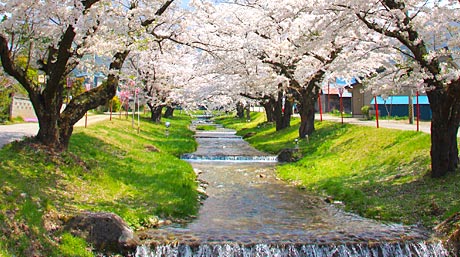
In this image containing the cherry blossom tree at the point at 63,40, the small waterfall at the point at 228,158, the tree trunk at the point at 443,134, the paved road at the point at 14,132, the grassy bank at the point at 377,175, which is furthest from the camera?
the small waterfall at the point at 228,158

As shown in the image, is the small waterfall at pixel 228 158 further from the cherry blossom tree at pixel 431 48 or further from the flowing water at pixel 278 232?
the cherry blossom tree at pixel 431 48

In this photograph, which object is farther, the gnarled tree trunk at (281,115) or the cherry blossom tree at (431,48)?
the gnarled tree trunk at (281,115)

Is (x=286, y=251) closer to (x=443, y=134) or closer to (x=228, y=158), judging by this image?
(x=443, y=134)

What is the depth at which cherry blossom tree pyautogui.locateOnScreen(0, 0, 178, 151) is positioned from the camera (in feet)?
37.0

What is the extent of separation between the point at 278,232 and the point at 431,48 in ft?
24.1

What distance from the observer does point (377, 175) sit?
50.5 ft

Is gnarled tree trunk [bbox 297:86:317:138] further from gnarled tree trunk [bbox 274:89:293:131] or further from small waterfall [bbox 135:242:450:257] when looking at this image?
small waterfall [bbox 135:242:450:257]

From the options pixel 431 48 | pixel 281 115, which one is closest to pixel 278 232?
pixel 431 48

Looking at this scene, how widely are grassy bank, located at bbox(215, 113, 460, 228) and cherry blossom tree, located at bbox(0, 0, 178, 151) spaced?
7860 mm

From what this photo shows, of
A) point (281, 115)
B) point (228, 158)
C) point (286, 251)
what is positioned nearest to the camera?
point (286, 251)

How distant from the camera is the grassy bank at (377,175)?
37.6ft

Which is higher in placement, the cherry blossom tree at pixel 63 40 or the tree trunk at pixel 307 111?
the cherry blossom tree at pixel 63 40

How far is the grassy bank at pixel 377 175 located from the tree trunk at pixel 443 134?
0.38 m

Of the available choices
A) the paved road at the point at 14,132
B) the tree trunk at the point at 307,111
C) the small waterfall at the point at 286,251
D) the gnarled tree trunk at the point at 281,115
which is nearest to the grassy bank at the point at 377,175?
the tree trunk at the point at 307,111
